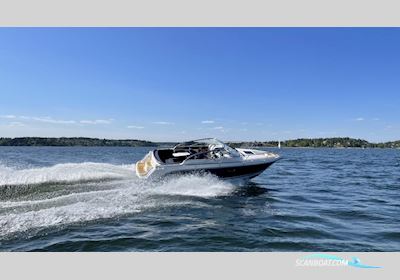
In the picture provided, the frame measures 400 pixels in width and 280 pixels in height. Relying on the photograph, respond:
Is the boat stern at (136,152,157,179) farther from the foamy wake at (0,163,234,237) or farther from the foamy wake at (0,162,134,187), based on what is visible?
the foamy wake at (0,162,134,187)

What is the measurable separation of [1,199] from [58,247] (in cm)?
518

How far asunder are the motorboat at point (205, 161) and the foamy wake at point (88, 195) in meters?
0.41

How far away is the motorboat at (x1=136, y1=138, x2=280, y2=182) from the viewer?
44.9 feet

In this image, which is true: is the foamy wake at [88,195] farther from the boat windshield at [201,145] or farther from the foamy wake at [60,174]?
the boat windshield at [201,145]

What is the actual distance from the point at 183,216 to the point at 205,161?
212 inches

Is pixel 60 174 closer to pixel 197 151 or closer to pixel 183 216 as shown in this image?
pixel 197 151

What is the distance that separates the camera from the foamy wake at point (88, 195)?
7.94m

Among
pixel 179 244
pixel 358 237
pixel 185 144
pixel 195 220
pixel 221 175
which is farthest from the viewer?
pixel 185 144

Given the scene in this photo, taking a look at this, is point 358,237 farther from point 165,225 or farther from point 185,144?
point 185,144

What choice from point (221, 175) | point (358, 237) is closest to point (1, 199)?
point (221, 175)

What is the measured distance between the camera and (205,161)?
14.4m

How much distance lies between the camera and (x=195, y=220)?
29.0 ft
